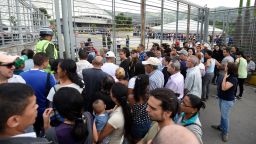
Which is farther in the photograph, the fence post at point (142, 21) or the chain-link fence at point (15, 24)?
the fence post at point (142, 21)

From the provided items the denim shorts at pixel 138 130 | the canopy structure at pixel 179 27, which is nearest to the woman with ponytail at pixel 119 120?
the denim shorts at pixel 138 130

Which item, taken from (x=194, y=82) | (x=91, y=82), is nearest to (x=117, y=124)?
(x=91, y=82)

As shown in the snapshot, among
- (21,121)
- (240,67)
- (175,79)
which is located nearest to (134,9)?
(175,79)

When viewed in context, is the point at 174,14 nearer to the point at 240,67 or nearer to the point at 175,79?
the point at 240,67

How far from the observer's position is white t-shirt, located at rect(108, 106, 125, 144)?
2.82m

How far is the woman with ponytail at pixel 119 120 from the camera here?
2820 millimetres

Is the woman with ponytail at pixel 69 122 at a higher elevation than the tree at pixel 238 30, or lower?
lower

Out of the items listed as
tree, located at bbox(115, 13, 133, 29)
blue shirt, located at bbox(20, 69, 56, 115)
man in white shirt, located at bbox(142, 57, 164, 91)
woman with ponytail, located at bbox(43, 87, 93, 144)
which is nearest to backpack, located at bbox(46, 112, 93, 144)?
woman with ponytail, located at bbox(43, 87, 93, 144)

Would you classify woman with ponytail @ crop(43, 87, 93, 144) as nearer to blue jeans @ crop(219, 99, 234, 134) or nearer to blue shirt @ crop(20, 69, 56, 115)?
blue shirt @ crop(20, 69, 56, 115)

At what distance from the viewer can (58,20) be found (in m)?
5.06

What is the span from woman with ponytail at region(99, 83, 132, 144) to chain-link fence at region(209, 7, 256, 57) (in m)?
11.3

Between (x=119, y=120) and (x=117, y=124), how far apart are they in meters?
0.06

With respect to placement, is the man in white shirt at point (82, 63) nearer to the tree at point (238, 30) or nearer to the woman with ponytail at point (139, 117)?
the woman with ponytail at point (139, 117)

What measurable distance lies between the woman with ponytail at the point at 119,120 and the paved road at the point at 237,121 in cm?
297
